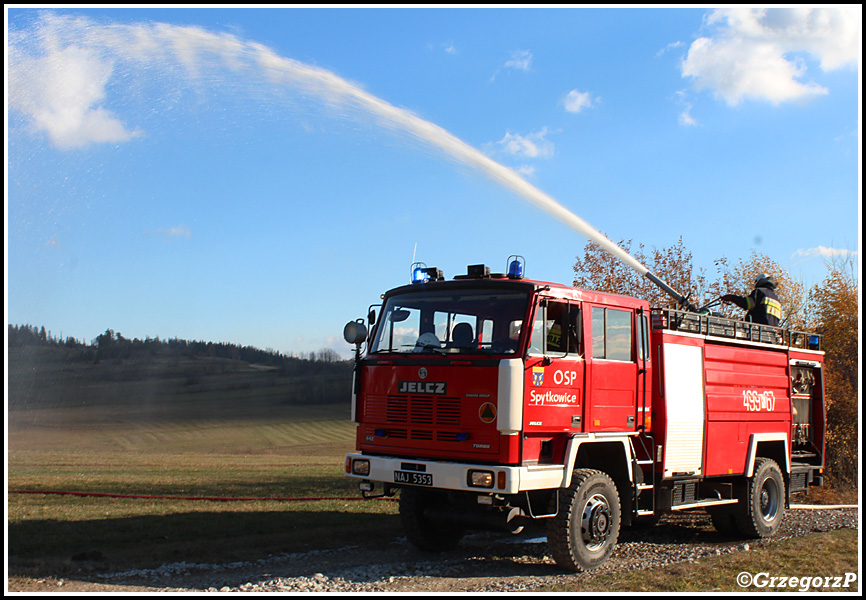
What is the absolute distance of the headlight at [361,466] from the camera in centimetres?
876

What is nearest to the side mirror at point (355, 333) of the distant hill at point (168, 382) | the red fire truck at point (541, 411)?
the red fire truck at point (541, 411)

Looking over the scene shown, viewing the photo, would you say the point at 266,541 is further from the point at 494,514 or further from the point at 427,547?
the point at 494,514

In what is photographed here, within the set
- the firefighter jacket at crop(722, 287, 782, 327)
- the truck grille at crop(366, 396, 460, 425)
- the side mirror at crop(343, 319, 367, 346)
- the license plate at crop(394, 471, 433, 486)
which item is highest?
the firefighter jacket at crop(722, 287, 782, 327)

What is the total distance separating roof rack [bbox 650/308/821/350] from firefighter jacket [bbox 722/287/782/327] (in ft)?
0.90

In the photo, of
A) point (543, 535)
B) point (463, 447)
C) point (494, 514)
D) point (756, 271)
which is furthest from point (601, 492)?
point (756, 271)

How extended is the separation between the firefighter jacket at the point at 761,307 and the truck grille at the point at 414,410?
6979 millimetres

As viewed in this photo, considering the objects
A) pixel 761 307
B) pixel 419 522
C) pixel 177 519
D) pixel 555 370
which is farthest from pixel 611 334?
pixel 177 519

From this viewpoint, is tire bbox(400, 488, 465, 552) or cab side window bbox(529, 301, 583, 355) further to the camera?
tire bbox(400, 488, 465, 552)

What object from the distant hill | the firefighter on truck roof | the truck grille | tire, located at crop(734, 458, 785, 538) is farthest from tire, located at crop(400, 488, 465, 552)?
the distant hill

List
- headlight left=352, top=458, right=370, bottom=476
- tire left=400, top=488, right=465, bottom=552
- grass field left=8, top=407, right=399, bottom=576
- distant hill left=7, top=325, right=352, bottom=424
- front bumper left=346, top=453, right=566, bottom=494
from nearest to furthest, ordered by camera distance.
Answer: front bumper left=346, top=453, right=566, bottom=494, headlight left=352, top=458, right=370, bottom=476, grass field left=8, top=407, right=399, bottom=576, tire left=400, top=488, right=465, bottom=552, distant hill left=7, top=325, right=352, bottom=424

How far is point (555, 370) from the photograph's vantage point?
328 inches

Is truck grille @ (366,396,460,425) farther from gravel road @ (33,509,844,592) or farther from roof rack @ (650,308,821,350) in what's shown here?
roof rack @ (650,308,821,350)

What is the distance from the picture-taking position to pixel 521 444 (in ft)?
25.7

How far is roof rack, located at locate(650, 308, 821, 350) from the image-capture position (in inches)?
400
